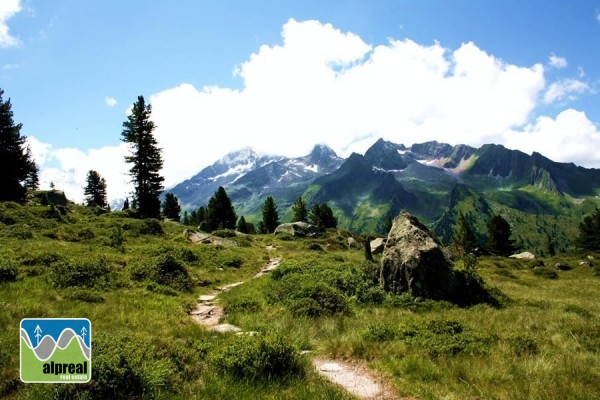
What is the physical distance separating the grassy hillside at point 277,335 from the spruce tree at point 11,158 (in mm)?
26165

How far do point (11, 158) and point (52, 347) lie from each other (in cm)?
5089

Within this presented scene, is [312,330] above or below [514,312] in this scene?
above

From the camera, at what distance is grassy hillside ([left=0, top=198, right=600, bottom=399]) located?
7961mm

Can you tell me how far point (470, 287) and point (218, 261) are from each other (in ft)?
59.2

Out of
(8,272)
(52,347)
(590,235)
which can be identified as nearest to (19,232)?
(8,272)

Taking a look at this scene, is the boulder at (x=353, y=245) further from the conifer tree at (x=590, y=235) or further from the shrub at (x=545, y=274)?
the conifer tree at (x=590, y=235)

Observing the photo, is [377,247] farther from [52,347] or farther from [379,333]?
[52,347]

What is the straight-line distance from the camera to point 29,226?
3169 cm

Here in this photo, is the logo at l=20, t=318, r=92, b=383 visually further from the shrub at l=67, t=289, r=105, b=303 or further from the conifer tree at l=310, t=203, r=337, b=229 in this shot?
the conifer tree at l=310, t=203, r=337, b=229

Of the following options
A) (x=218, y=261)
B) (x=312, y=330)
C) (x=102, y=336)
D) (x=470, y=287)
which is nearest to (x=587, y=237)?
(x=470, y=287)

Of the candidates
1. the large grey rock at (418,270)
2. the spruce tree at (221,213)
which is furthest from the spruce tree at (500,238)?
the large grey rock at (418,270)

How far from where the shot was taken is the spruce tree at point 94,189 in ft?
337

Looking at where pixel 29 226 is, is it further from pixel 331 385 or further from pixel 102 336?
pixel 331 385

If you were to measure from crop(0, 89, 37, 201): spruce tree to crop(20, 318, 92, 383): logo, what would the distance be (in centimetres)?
4958
